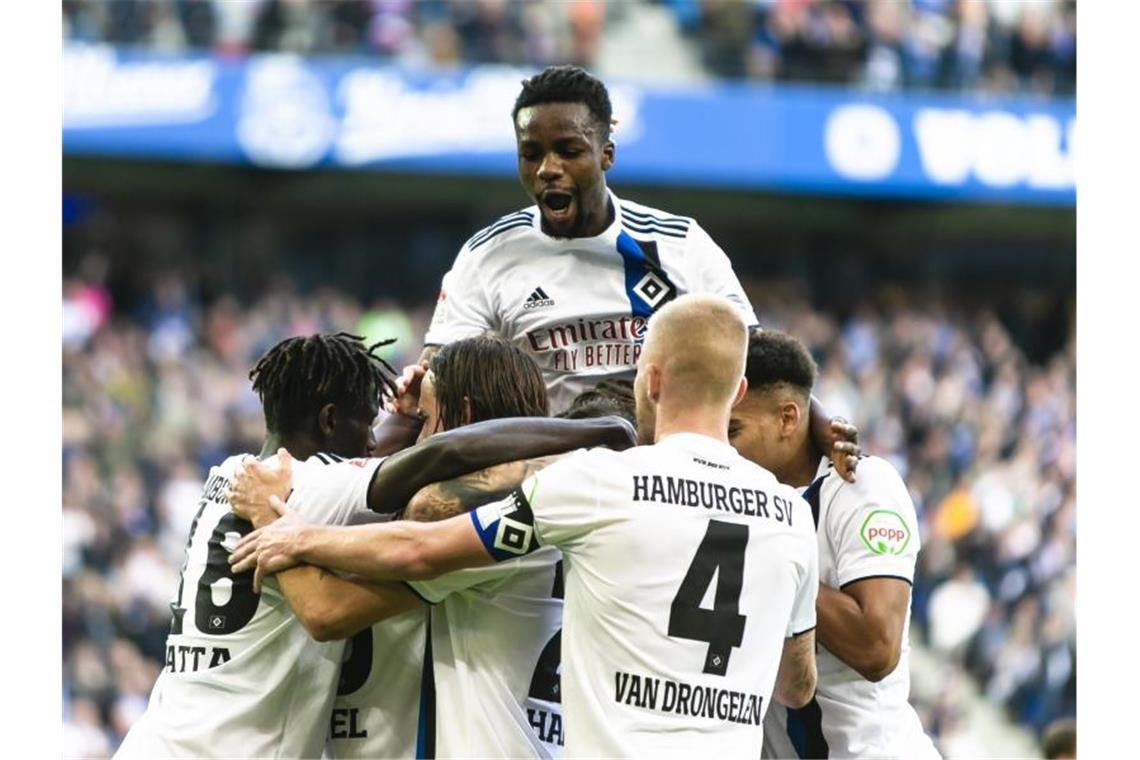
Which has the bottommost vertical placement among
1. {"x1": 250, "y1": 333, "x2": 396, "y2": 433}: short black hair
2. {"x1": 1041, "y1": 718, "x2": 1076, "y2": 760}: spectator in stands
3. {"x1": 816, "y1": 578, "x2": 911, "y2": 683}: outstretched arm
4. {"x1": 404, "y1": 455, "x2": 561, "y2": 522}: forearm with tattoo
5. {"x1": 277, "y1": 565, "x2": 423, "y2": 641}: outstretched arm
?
{"x1": 1041, "y1": 718, "x2": 1076, "y2": 760}: spectator in stands

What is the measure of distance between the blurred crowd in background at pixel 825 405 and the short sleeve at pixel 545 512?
30.8 feet

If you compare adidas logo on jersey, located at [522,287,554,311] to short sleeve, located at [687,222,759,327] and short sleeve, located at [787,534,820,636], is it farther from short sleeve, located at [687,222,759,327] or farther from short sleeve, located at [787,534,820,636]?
short sleeve, located at [787,534,820,636]

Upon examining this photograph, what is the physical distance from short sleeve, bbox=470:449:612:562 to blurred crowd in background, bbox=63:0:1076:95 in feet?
52.3

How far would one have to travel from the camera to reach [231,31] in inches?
779

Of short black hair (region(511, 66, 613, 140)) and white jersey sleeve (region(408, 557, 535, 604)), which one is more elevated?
short black hair (region(511, 66, 613, 140))

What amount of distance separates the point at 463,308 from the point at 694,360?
1.77m

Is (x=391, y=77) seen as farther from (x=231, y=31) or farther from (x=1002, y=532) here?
(x=1002, y=532)

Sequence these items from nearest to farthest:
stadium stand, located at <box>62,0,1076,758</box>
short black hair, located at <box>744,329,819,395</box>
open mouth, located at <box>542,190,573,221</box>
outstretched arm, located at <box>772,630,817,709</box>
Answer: outstretched arm, located at <box>772,630,817,709</box>
short black hair, located at <box>744,329,819,395</box>
open mouth, located at <box>542,190,573,221</box>
stadium stand, located at <box>62,0,1076,758</box>

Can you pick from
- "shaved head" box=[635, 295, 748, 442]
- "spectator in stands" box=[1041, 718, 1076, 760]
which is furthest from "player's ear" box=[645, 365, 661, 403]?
"spectator in stands" box=[1041, 718, 1076, 760]

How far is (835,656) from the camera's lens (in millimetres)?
5352

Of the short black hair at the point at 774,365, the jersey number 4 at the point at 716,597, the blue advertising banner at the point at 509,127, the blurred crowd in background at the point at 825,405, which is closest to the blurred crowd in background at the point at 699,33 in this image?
the blue advertising banner at the point at 509,127

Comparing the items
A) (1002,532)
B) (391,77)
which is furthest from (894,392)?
(391,77)

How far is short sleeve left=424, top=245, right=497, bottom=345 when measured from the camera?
238 inches

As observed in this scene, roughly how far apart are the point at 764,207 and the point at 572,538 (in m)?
19.4
